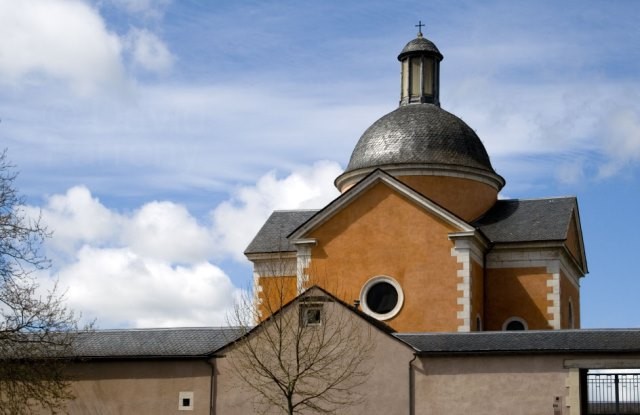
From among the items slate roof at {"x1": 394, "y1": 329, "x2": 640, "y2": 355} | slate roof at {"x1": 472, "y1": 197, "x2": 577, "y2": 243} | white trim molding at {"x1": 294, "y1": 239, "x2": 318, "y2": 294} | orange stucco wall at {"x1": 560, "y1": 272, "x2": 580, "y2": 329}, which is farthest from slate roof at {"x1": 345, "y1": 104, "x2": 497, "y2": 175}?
slate roof at {"x1": 394, "y1": 329, "x2": 640, "y2": 355}

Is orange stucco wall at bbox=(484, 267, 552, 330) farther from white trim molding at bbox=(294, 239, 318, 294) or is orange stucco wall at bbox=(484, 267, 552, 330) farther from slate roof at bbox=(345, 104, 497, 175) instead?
white trim molding at bbox=(294, 239, 318, 294)

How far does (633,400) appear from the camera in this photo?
26.9m

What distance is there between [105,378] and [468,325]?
1145cm

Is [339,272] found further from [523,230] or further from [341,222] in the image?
[523,230]

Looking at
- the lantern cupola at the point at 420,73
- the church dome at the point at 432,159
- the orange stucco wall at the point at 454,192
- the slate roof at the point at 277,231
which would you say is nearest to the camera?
the orange stucco wall at the point at 454,192

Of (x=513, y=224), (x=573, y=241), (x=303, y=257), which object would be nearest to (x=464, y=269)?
(x=513, y=224)

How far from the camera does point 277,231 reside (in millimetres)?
41500

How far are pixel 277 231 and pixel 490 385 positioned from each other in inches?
623

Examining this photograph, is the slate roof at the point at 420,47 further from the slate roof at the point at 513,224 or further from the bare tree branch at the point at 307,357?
the bare tree branch at the point at 307,357

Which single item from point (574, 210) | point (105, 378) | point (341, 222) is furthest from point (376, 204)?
point (105, 378)

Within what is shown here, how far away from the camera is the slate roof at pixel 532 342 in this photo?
26562 millimetres

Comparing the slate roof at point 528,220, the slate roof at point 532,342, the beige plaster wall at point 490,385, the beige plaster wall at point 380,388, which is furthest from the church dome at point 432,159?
the beige plaster wall at point 490,385

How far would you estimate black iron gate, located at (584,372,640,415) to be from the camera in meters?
26.6

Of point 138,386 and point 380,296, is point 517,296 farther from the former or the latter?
point 138,386
